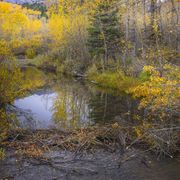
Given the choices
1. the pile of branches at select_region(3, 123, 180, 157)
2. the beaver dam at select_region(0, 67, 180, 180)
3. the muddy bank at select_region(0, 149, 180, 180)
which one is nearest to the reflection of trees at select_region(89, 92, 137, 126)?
the beaver dam at select_region(0, 67, 180, 180)

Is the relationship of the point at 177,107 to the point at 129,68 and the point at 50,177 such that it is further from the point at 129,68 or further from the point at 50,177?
the point at 129,68

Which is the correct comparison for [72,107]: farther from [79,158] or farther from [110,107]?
[79,158]

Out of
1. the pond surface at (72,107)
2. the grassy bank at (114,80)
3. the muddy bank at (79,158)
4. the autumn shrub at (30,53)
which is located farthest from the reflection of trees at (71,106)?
the autumn shrub at (30,53)

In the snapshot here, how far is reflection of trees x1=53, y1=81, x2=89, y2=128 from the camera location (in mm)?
15901

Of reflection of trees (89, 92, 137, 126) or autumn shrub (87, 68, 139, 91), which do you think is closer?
reflection of trees (89, 92, 137, 126)

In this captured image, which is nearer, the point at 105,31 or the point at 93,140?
the point at 93,140

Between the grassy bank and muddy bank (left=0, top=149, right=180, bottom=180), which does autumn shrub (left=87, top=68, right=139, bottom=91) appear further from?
muddy bank (left=0, top=149, right=180, bottom=180)

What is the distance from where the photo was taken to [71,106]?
1978cm

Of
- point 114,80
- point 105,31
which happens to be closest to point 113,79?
point 114,80

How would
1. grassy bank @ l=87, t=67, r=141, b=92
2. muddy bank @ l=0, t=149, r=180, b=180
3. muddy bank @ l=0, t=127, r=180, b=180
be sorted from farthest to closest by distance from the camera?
1. grassy bank @ l=87, t=67, r=141, b=92
2. muddy bank @ l=0, t=127, r=180, b=180
3. muddy bank @ l=0, t=149, r=180, b=180

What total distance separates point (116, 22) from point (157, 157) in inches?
779

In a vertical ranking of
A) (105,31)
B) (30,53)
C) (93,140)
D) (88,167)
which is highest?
(105,31)

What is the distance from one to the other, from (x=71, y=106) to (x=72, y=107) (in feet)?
0.97

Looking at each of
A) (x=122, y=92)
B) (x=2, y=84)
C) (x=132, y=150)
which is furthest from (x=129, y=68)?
(x=132, y=150)
